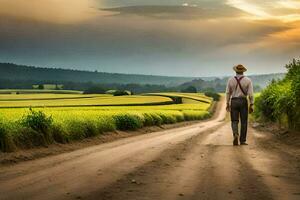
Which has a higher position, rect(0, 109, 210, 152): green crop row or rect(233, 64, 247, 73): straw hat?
rect(233, 64, 247, 73): straw hat

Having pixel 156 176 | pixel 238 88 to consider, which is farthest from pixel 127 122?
pixel 156 176

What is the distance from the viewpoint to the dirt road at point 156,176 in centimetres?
795

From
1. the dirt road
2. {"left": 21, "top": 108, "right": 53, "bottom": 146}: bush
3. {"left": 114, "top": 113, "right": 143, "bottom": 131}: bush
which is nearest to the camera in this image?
the dirt road

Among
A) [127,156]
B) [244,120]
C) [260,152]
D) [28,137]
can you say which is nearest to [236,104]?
[244,120]

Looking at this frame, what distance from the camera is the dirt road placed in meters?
7.95

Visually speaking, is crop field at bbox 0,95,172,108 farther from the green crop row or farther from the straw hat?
the straw hat

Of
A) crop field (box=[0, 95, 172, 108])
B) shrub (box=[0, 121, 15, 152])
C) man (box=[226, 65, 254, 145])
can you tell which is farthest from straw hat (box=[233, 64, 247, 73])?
crop field (box=[0, 95, 172, 108])

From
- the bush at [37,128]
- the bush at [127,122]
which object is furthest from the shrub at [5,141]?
the bush at [127,122]

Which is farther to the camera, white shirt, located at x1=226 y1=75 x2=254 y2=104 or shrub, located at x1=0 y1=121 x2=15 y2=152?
white shirt, located at x1=226 y1=75 x2=254 y2=104

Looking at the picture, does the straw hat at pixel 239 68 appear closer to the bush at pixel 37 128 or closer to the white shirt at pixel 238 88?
the white shirt at pixel 238 88

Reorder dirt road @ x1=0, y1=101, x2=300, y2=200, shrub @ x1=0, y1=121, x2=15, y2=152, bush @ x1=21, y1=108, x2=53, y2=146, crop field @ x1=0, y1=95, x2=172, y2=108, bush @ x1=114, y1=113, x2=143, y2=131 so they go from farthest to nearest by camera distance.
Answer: crop field @ x1=0, y1=95, x2=172, y2=108 < bush @ x1=114, y1=113, x2=143, y2=131 < bush @ x1=21, y1=108, x2=53, y2=146 < shrub @ x1=0, y1=121, x2=15, y2=152 < dirt road @ x1=0, y1=101, x2=300, y2=200

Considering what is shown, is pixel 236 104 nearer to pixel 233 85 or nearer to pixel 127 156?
pixel 233 85

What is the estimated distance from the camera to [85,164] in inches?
459

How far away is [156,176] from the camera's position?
975 cm
